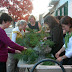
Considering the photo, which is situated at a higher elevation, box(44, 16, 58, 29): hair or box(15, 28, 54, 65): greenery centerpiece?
box(44, 16, 58, 29): hair

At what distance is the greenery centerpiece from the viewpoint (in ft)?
6.04

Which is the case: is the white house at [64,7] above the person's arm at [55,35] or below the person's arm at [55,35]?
above

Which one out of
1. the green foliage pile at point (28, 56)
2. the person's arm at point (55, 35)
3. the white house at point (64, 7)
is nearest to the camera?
the green foliage pile at point (28, 56)

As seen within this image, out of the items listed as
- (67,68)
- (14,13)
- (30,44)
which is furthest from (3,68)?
(14,13)

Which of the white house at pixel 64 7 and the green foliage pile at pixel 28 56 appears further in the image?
the white house at pixel 64 7

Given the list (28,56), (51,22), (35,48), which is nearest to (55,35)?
(51,22)

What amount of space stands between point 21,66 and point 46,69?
1.13 ft

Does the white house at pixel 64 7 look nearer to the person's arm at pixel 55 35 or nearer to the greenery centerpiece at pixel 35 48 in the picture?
the person's arm at pixel 55 35

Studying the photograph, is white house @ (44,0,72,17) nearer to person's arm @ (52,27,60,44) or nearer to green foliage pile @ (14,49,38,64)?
person's arm @ (52,27,60,44)

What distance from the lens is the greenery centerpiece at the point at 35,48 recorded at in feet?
6.04

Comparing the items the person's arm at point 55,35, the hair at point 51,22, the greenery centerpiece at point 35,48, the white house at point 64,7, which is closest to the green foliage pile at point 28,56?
the greenery centerpiece at point 35,48

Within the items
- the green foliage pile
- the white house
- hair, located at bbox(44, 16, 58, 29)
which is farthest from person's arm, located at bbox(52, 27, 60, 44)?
the white house

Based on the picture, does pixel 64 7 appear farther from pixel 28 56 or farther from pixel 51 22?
pixel 28 56

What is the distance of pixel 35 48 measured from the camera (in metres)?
1.96
